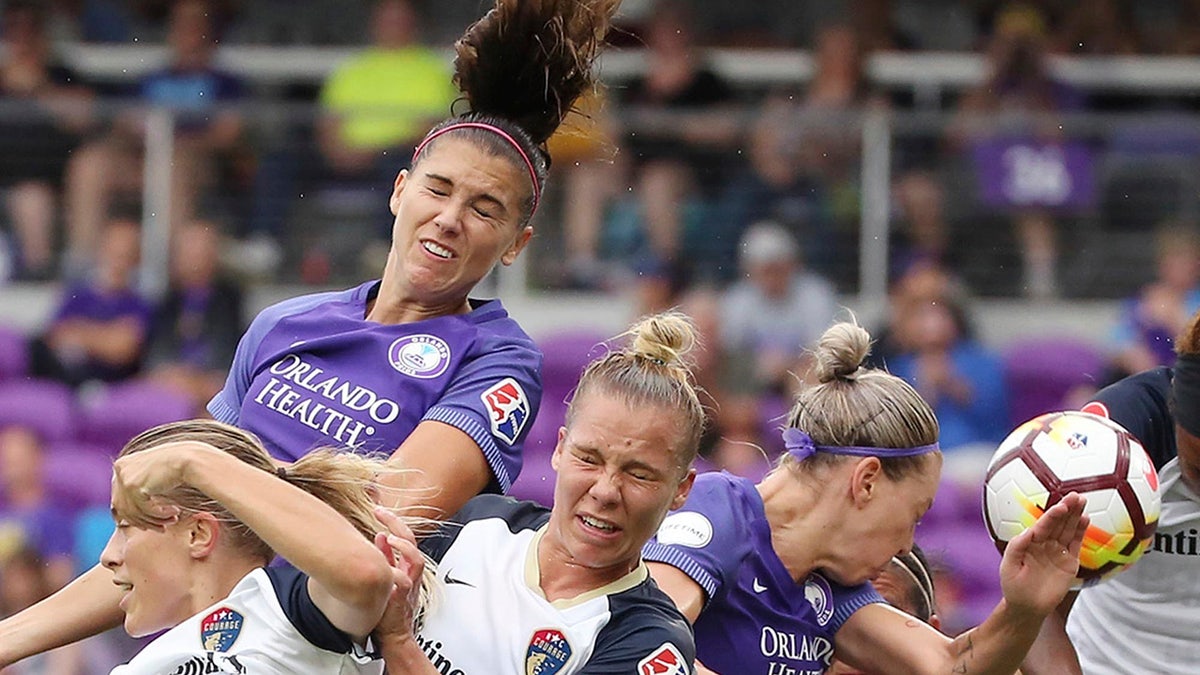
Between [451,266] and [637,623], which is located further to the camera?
[451,266]

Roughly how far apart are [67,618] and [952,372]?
213 inches

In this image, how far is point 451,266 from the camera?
4191mm

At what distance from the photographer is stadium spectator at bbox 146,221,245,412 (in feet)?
29.7

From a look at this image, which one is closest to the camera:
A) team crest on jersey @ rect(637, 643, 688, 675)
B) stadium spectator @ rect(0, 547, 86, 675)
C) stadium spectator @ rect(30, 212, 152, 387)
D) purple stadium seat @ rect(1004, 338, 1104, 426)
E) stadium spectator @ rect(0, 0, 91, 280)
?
team crest on jersey @ rect(637, 643, 688, 675)

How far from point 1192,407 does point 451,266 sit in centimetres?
166

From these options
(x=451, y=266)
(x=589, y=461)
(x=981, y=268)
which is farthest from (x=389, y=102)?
(x=589, y=461)

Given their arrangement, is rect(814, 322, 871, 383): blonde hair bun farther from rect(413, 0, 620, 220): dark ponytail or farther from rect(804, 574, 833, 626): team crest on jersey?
rect(413, 0, 620, 220): dark ponytail

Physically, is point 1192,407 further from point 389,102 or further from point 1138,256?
point 389,102

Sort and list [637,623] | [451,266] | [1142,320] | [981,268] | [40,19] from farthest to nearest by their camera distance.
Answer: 1. [40,19]
2. [981,268]
3. [1142,320]
4. [451,266]
5. [637,623]

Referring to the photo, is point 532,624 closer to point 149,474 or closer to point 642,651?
point 642,651

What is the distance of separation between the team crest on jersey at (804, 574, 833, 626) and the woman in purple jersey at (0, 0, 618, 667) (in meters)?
0.70

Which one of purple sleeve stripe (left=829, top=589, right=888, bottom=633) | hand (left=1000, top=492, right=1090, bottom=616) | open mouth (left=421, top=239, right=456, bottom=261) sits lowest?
purple sleeve stripe (left=829, top=589, right=888, bottom=633)

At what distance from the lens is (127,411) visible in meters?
8.88

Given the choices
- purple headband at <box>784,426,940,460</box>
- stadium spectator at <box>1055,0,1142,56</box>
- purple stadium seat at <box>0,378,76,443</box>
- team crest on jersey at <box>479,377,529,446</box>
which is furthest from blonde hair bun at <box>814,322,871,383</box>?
stadium spectator at <box>1055,0,1142,56</box>
